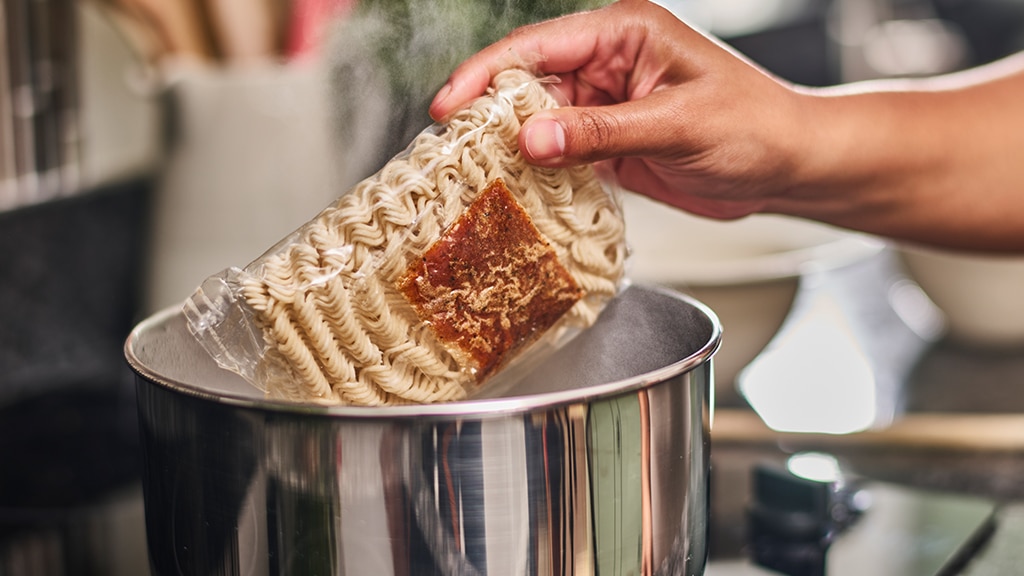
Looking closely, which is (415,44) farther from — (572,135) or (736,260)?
(736,260)

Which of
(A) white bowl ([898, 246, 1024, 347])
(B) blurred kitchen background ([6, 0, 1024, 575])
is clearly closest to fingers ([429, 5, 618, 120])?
(B) blurred kitchen background ([6, 0, 1024, 575])

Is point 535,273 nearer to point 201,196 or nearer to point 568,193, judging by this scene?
point 568,193

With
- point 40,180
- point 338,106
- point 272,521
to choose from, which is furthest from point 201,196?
point 272,521

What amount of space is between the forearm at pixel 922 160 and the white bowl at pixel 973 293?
0.22 m

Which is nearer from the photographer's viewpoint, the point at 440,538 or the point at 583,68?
the point at 440,538

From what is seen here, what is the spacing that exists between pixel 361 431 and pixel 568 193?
161 mm

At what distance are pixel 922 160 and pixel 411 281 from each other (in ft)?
1.47

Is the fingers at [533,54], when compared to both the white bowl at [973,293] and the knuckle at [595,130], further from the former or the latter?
the white bowl at [973,293]

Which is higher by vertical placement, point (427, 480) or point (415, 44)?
point (415, 44)

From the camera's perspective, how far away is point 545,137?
379 millimetres

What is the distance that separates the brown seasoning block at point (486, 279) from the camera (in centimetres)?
37

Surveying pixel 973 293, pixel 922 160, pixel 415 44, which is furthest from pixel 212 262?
pixel 973 293

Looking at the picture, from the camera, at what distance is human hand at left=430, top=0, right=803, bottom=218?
1.31 feet

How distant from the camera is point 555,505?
12.5 inches
